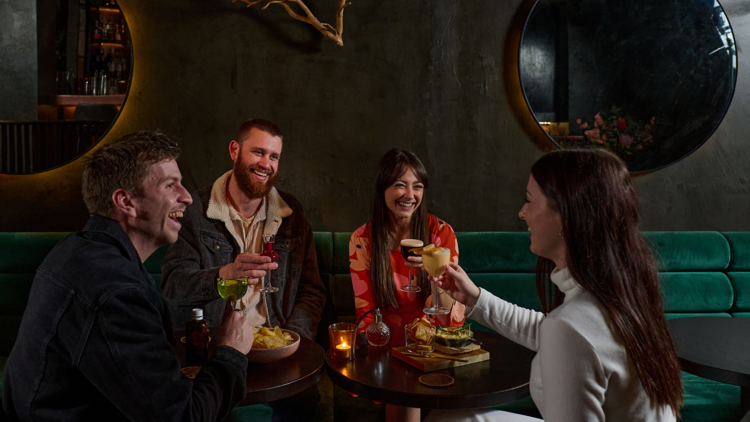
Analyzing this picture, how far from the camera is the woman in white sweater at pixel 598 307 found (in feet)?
3.84

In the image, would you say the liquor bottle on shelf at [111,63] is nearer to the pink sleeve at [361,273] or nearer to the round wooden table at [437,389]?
the pink sleeve at [361,273]

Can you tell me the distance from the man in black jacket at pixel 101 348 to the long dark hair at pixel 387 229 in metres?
1.23

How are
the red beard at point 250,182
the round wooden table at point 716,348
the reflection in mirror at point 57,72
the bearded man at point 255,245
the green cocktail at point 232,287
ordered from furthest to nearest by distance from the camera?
the reflection in mirror at point 57,72 → the red beard at point 250,182 → the bearded man at point 255,245 → the green cocktail at point 232,287 → the round wooden table at point 716,348

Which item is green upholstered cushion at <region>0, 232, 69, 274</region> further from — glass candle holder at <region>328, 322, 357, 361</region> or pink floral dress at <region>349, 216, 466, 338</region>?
glass candle holder at <region>328, 322, 357, 361</region>

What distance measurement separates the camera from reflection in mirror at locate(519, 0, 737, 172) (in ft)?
11.3

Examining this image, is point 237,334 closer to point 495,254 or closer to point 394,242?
point 394,242

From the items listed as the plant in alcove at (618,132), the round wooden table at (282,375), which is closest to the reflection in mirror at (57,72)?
the round wooden table at (282,375)

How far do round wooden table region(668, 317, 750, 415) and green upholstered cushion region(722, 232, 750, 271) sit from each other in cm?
88

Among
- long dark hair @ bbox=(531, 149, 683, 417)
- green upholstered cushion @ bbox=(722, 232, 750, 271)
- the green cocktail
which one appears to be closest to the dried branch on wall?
the green cocktail

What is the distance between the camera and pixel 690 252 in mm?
3152

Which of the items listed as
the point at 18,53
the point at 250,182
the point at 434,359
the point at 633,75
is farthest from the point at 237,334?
the point at 633,75

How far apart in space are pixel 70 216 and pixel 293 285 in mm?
1584

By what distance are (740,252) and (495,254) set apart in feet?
4.70

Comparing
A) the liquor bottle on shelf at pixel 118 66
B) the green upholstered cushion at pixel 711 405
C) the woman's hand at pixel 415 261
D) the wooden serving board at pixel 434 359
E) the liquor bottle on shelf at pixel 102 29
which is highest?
the liquor bottle on shelf at pixel 102 29
